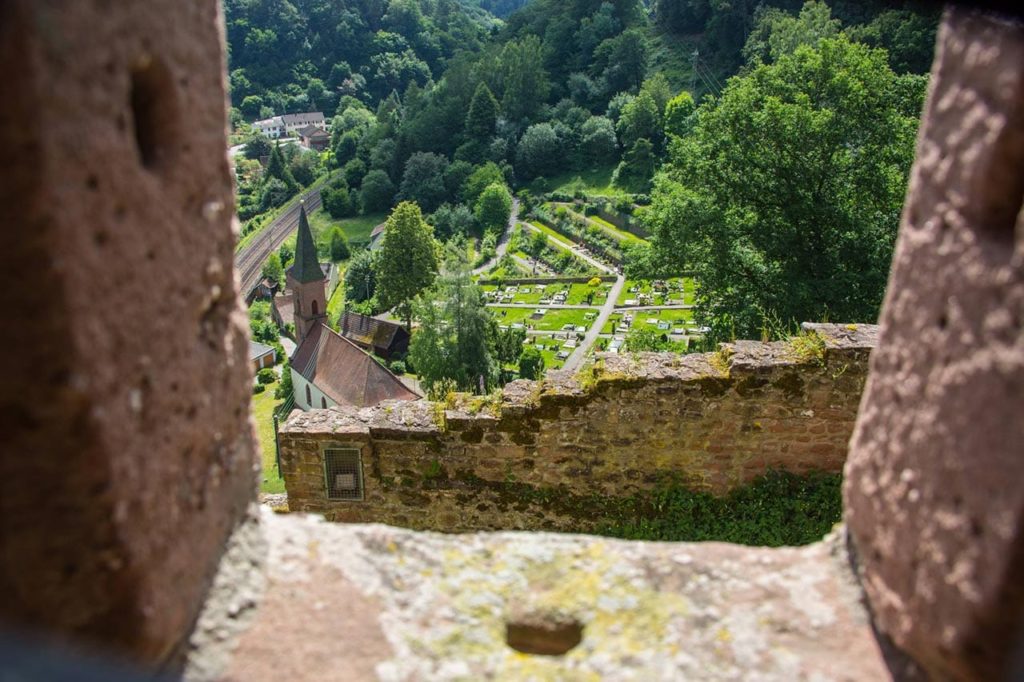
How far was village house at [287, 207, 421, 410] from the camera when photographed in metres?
36.6

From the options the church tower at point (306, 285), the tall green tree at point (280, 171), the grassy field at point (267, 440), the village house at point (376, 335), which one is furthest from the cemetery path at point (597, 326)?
the tall green tree at point (280, 171)

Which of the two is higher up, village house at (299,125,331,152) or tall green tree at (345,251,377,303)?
village house at (299,125,331,152)

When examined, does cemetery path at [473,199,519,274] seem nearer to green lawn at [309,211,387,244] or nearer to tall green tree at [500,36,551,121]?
tall green tree at [500,36,551,121]

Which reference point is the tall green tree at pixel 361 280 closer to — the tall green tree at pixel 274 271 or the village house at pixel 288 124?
the tall green tree at pixel 274 271

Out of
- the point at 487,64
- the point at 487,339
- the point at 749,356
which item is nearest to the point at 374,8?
the point at 487,64

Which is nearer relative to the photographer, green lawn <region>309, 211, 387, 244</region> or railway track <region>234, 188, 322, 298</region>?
railway track <region>234, 188, 322, 298</region>

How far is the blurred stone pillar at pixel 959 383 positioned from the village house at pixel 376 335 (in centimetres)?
5019

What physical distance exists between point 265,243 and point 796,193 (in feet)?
245

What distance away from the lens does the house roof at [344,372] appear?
36188mm

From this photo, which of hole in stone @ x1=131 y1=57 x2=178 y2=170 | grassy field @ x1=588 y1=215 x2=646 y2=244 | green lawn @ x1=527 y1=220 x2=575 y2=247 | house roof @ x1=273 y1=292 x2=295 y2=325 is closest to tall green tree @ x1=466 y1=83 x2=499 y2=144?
green lawn @ x1=527 y1=220 x2=575 y2=247

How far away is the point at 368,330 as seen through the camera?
56.0 m

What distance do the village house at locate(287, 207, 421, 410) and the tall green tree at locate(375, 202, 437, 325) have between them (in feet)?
16.4

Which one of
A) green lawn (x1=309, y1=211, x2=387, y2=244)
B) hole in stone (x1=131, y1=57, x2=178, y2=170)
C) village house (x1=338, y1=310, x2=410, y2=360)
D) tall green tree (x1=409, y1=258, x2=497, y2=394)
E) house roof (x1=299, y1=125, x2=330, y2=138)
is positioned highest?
hole in stone (x1=131, y1=57, x2=178, y2=170)

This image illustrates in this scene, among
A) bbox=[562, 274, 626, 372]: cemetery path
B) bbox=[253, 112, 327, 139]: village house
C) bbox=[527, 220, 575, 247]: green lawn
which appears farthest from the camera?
bbox=[253, 112, 327, 139]: village house
